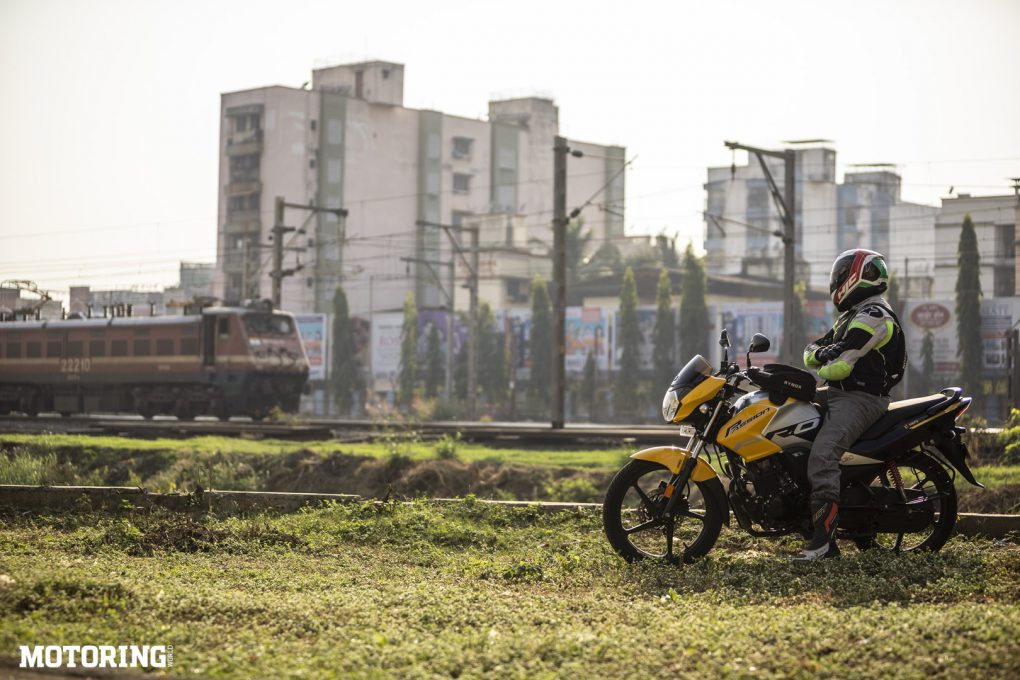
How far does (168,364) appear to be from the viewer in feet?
115

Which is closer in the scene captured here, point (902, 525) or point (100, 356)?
point (902, 525)

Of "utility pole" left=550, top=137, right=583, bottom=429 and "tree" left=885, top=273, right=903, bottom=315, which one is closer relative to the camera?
"utility pole" left=550, top=137, right=583, bottom=429

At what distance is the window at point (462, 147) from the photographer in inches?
3346

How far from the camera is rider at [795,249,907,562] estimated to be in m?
7.33

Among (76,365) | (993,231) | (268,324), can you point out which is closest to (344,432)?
(268,324)

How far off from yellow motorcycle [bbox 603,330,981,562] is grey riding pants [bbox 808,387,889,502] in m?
0.08

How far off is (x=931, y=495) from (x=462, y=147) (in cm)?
7925

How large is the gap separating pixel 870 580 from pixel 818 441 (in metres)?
1.09

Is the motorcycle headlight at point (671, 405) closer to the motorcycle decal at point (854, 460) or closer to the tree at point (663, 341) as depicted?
the motorcycle decal at point (854, 460)

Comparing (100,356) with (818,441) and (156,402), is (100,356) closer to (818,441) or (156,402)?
(156,402)

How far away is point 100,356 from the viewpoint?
3691 centimetres

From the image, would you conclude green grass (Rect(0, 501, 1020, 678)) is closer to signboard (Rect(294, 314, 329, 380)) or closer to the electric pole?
the electric pole

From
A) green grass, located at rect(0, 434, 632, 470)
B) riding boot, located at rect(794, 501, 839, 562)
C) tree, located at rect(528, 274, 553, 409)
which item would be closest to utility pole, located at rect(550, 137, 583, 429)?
green grass, located at rect(0, 434, 632, 470)

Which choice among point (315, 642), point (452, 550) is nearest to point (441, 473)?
point (452, 550)
